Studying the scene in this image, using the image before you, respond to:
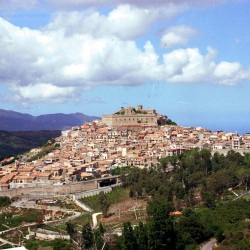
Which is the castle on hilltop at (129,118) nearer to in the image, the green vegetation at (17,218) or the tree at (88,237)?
the green vegetation at (17,218)

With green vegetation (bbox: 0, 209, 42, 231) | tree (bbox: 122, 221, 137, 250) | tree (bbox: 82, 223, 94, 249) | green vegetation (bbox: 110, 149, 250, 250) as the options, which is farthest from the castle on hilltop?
tree (bbox: 122, 221, 137, 250)

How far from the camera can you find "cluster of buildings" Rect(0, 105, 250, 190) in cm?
4678

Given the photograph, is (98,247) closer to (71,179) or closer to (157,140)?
(71,179)

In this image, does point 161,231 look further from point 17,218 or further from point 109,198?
point 109,198

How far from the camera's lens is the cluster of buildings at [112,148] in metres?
46.8

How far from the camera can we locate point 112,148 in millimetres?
55844

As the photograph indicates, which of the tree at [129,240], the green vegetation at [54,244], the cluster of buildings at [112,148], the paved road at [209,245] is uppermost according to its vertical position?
the cluster of buildings at [112,148]

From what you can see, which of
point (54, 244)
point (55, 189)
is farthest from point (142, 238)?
point (55, 189)

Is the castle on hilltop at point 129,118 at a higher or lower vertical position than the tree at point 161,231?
higher

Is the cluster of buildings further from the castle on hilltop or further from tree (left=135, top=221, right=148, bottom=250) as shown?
Result: tree (left=135, top=221, right=148, bottom=250)

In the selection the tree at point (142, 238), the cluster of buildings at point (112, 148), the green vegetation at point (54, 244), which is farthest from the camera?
the cluster of buildings at point (112, 148)

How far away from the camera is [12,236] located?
3156 cm

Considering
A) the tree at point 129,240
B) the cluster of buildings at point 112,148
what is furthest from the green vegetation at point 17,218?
the tree at point 129,240

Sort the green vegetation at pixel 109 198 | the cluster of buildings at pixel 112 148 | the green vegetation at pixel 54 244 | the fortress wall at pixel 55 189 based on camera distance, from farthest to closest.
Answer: the cluster of buildings at pixel 112 148
the fortress wall at pixel 55 189
the green vegetation at pixel 109 198
the green vegetation at pixel 54 244
